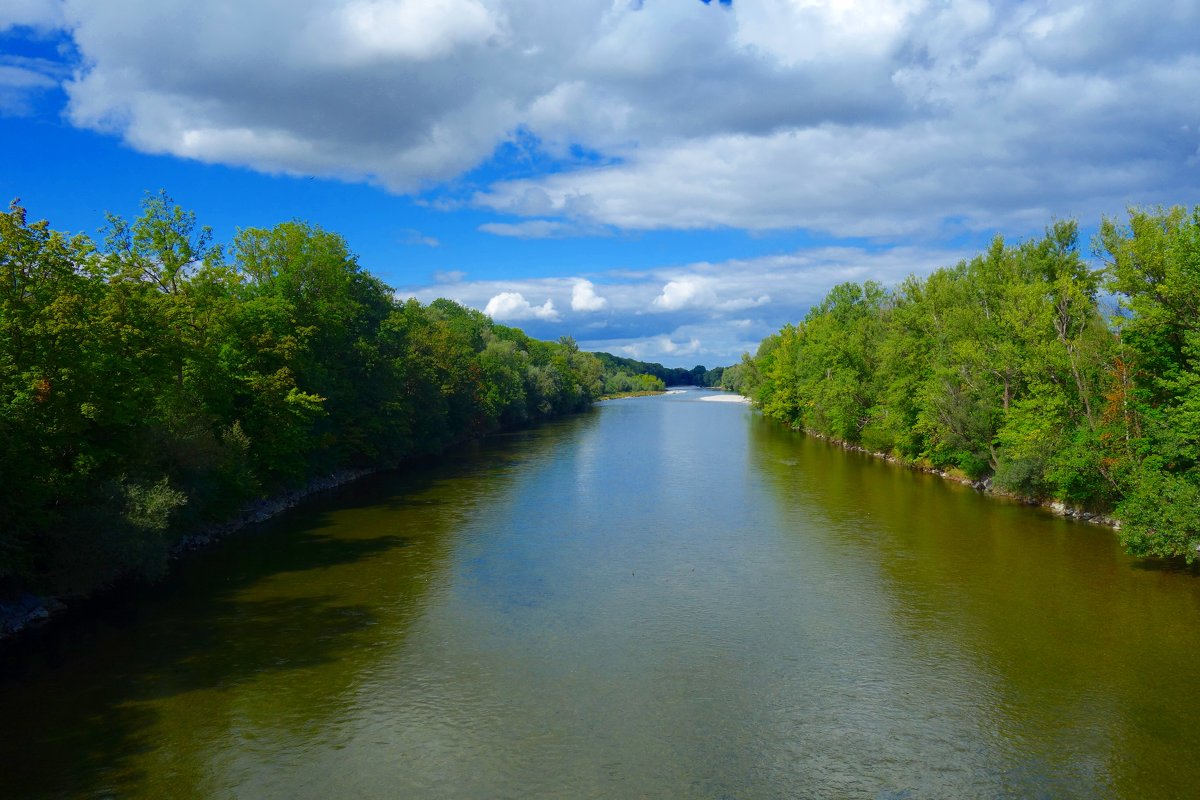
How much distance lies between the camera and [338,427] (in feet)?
144

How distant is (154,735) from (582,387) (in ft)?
369

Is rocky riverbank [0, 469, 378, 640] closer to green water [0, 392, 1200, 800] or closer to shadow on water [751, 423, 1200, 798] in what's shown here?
green water [0, 392, 1200, 800]

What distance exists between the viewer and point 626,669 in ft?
59.0

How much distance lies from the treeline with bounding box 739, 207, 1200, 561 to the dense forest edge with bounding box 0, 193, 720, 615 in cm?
3247

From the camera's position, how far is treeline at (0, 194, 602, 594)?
20500mm

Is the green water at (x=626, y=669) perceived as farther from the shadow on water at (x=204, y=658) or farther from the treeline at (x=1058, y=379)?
the treeline at (x=1058, y=379)

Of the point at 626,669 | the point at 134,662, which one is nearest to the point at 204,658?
the point at 134,662

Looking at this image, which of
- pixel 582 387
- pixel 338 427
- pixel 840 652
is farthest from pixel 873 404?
pixel 582 387

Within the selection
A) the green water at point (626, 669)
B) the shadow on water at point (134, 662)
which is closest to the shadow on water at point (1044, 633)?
the green water at point (626, 669)

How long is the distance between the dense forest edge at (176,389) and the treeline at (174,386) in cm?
7

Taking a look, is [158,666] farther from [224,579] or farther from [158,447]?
[158,447]

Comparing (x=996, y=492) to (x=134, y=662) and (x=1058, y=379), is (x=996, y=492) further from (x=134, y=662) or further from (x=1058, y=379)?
(x=134, y=662)

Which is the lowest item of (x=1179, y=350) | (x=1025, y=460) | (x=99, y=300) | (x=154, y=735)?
(x=154, y=735)

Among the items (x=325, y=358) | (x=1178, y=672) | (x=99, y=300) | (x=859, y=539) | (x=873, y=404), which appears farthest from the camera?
(x=873, y=404)
